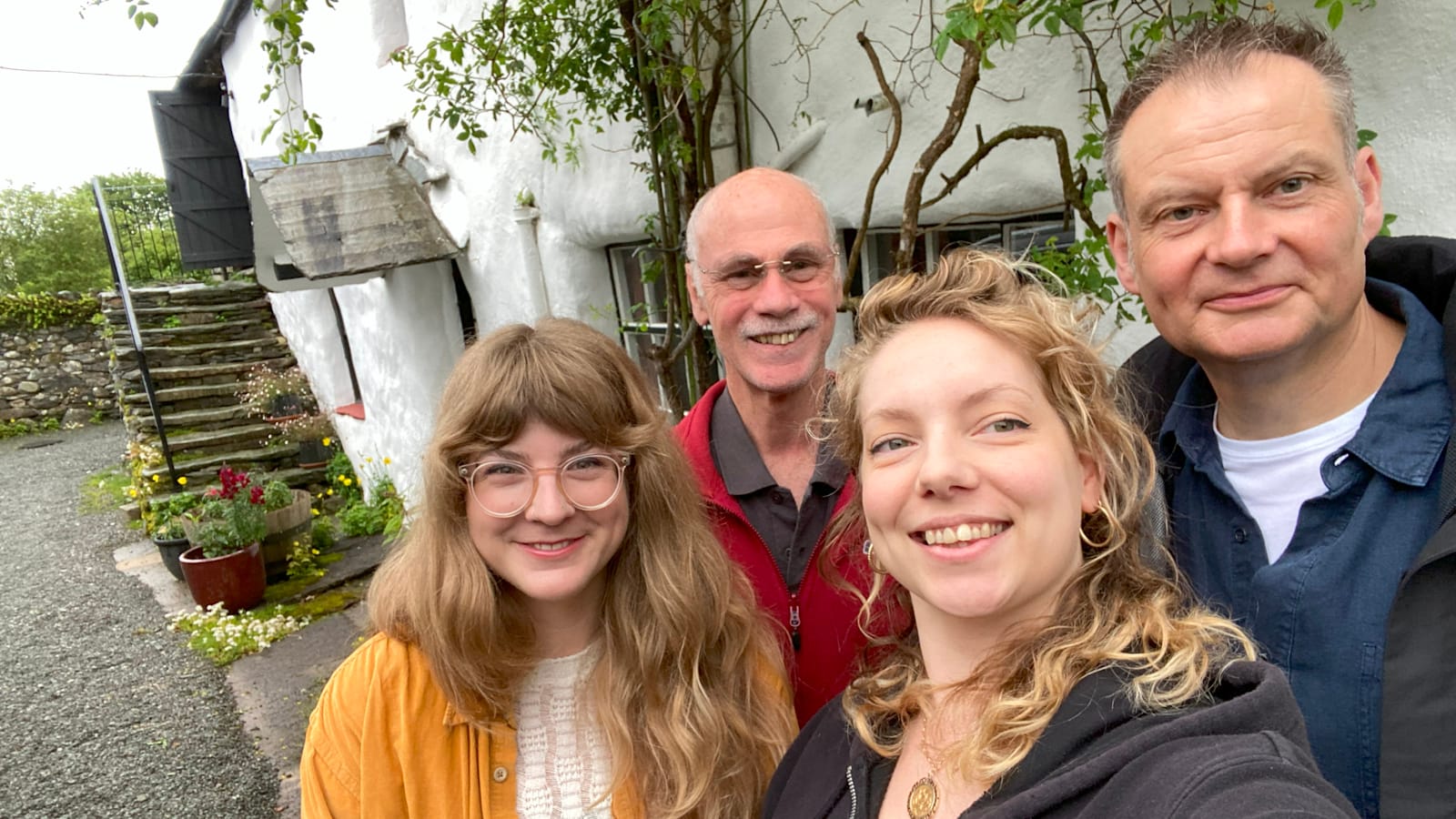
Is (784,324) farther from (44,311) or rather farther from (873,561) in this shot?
(44,311)

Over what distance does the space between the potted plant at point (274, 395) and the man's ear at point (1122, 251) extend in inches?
379

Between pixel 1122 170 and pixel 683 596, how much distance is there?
106 cm

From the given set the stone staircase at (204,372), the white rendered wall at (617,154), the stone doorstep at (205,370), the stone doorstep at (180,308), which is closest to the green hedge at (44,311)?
the stone staircase at (204,372)

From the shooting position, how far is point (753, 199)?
196 cm

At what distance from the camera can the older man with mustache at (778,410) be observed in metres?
1.83

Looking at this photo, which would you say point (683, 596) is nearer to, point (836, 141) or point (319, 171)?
point (836, 141)

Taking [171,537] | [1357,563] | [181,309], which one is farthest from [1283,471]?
[181,309]

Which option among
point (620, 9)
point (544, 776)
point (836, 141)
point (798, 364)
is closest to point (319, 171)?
point (620, 9)

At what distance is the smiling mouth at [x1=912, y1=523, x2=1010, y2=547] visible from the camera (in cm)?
101

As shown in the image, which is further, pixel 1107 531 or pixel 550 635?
pixel 550 635

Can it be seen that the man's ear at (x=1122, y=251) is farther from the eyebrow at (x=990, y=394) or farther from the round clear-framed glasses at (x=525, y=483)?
the round clear-framed glasses at (x=525, y=483)

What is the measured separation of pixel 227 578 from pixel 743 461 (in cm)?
551

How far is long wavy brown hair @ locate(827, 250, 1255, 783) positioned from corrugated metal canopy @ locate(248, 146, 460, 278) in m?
4.77

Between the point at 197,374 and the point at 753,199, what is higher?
the point at 753,199
